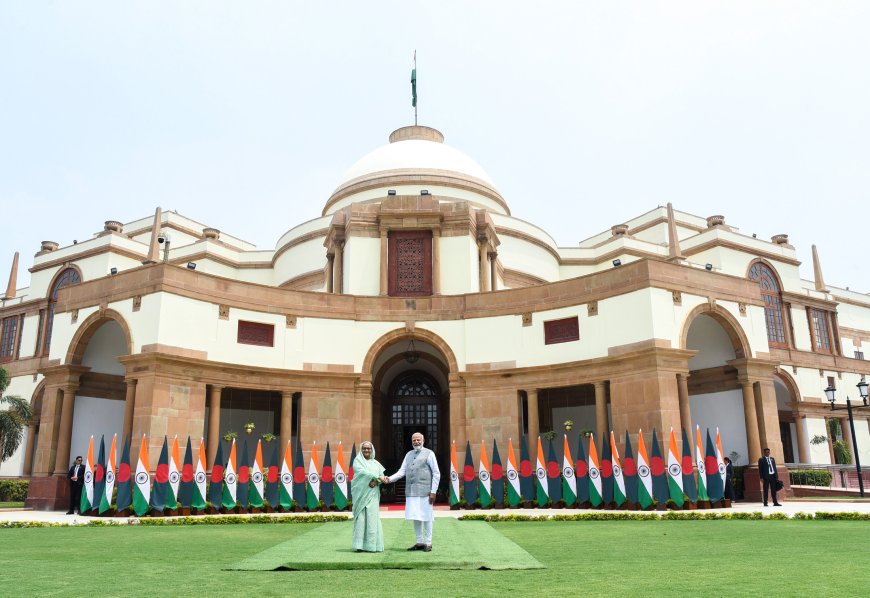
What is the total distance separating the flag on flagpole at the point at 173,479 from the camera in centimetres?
2181

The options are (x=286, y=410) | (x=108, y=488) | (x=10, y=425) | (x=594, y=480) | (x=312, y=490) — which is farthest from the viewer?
(x=10, y=425)

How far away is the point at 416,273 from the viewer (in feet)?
107

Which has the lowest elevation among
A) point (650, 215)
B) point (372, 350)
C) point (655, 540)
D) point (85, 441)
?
point (655, 540)

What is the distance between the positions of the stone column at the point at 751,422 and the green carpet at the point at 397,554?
48.1 feet

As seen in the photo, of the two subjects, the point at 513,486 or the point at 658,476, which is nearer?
the point at 658,476

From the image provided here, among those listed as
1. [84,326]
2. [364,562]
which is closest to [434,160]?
[84,326]

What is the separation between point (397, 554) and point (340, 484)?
13679 millimetres

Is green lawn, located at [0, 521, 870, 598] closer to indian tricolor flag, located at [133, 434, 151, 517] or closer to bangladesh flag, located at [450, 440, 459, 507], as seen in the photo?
indian tricolor flag, located at [133, 434, 151, 517]

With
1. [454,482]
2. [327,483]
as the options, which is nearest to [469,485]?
[454,482]

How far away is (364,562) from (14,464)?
40093mm

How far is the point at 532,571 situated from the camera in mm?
8852

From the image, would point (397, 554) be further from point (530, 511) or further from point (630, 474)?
point (630, 474)

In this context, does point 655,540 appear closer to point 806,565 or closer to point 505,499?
point 806,565

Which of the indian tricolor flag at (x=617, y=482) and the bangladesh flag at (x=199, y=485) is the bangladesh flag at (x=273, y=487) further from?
the indian tricolor flag at (x=617, y=482)
